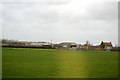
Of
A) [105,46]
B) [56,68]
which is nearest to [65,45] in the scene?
[105,46]

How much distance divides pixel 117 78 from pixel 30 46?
48882mm

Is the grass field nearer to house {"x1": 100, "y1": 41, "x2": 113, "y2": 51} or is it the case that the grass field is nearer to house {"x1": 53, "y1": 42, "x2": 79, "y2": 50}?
house {"x1": 53, "y1": 42, "x2": 79, "y2": 50}

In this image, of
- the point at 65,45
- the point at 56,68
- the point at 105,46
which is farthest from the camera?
the point at 65,45

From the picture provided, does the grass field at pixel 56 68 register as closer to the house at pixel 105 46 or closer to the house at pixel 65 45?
the house at pixel 65 45

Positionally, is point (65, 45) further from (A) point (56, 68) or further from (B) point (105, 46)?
(A) point (56, 68)

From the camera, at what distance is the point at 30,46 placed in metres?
60.4

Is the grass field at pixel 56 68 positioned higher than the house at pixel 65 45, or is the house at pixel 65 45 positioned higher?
the house at pixel 65 45

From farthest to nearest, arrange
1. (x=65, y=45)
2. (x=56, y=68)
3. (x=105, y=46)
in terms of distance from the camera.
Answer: (x=65, y=45) → (x=105, y=46) → (x=56, y=68)

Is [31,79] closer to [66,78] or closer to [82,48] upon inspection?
[66,78]

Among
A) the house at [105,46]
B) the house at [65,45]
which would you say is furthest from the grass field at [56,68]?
the house at [105,46]

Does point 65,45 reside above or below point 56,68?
above

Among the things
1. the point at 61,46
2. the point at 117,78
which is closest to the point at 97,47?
the point at 61,46

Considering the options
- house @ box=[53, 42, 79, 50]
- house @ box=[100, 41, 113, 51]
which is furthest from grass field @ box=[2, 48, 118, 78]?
house @ box=[100, 41, 113, 51]

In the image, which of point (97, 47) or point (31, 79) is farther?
point (97, 47)
